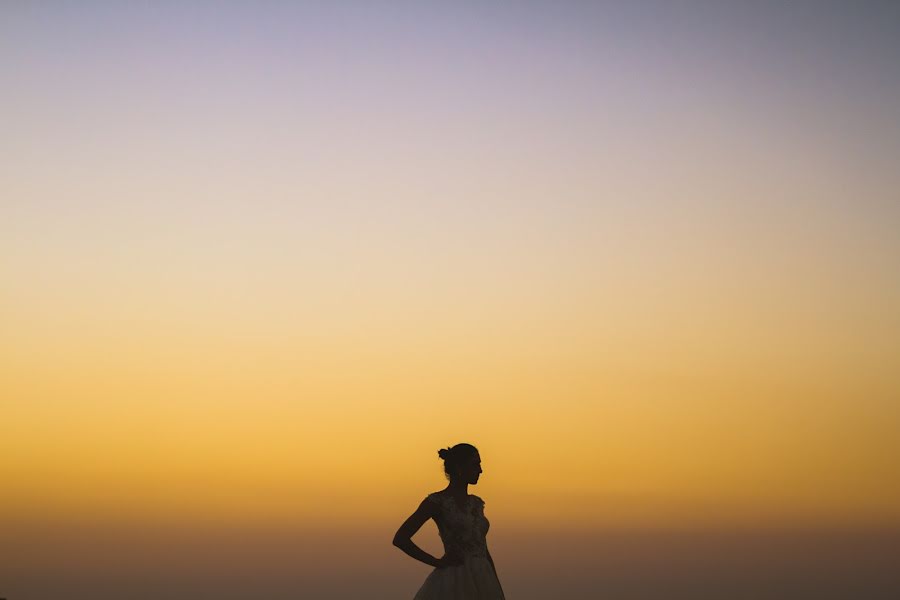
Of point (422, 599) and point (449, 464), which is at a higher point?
point (449, 464)

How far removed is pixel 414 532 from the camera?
17.5 m

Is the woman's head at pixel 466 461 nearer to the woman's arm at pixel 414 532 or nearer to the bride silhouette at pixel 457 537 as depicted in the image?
the bride silhouette at pixel 457 537

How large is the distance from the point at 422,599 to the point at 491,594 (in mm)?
626

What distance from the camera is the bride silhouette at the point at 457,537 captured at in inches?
688

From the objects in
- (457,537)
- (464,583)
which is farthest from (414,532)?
(464,583)

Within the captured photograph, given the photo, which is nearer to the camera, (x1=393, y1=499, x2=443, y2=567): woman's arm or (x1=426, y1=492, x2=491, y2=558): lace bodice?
(x1=393, y1=499, x2=443, y2=567): woman's arm

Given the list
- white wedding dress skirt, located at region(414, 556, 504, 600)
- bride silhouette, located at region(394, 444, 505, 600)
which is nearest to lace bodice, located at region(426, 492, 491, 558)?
bride silhouette, located at region(394, 444, 505, 600)

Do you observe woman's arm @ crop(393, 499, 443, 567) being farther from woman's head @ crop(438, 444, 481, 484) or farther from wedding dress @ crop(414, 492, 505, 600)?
woman's head @ crop(438, 444, 481, 484)

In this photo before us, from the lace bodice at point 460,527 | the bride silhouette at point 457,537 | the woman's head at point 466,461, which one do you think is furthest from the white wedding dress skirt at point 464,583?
the woman's head at point 466,461

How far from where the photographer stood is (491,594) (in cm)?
1745

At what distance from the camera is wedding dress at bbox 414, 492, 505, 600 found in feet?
57.3

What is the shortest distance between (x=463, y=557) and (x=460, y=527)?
0.27 metres

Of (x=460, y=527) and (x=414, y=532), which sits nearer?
(x=414, y=532)

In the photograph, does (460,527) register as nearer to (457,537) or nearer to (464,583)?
(457,537)
